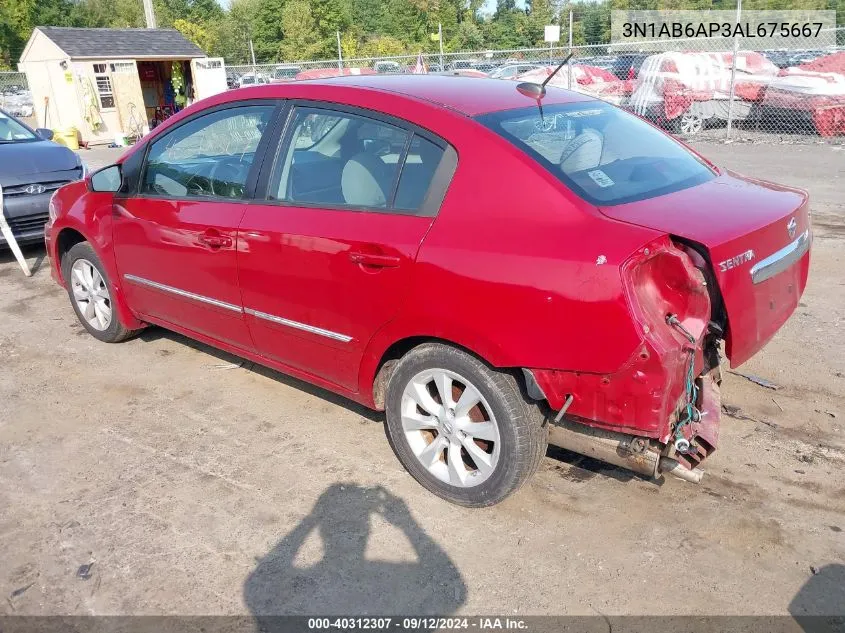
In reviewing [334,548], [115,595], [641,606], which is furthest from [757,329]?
[115,595]

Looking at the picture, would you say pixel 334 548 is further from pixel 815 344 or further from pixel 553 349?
pixel 815 344

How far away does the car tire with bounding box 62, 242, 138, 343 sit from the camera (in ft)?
16.3

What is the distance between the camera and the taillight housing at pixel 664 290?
249cm

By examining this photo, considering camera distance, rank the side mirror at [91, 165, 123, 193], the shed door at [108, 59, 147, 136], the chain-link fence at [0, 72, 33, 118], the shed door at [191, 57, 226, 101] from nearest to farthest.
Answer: the side mirror at [91, 165, 123, 193] → the shed door at [108, 59, 147, 136] → the shed door at [191, 57, 226, 101] → the chain-link fence at [0, 72, 33, 118]

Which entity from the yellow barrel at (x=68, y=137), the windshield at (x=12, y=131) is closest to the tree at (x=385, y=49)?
the yellow barrel at (x=68, y=137)

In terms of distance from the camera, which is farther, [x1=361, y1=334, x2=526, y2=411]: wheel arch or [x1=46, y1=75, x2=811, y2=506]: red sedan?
[x1=361, y1=334, x2=526, y2=411]: wheel arch

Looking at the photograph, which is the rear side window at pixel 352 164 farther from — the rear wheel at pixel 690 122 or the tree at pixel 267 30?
the tree at pixel 267 30

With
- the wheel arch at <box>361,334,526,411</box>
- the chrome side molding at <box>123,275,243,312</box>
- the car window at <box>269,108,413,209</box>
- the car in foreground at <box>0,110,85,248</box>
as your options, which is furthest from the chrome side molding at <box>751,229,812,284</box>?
the car in foreground at <box>0,110,85,248</box>

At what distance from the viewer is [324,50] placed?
50531 millimetres

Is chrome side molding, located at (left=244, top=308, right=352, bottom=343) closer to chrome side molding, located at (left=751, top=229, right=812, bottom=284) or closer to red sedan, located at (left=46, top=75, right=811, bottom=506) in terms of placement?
red sedan, located at (left=46, top=75, right=811, bottom=506)

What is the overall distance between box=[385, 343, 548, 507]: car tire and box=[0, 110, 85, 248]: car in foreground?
19.3 ft

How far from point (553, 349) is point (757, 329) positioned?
91 centimetres

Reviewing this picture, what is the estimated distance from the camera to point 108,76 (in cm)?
1908

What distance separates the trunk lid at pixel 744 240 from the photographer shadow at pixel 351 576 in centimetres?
147
